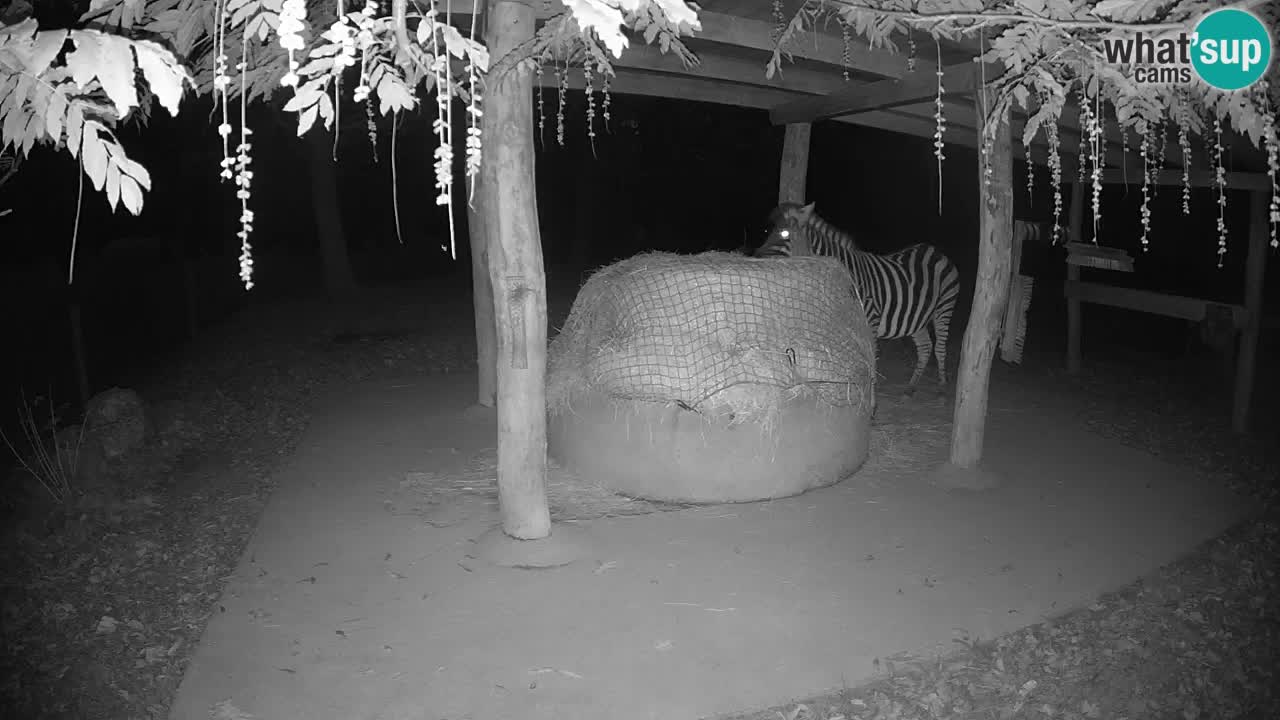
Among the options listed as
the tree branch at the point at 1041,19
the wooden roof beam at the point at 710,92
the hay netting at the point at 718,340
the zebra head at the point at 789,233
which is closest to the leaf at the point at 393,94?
the tree branch at the point at 1041,19

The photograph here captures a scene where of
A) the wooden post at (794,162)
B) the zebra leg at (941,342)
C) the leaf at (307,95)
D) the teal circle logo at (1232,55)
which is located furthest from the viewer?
the wooden post at (794,162)

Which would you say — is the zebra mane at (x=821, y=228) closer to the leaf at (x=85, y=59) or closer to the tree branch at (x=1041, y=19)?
the tree branch at (x=1041, y=19)

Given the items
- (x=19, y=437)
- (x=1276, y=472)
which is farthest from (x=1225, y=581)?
(x=19, y=437)

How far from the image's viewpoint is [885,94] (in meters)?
6.85

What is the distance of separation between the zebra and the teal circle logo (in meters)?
4.97

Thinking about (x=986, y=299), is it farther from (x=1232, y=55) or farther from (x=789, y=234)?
(x=1232, y=55)

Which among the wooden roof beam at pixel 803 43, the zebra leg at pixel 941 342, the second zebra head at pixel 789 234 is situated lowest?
the zebra leg at pixel 941 342

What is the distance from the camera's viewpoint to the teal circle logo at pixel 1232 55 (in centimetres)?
309

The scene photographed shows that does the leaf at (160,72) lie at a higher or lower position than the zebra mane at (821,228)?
higher

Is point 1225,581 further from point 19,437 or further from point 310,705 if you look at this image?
point 19,437

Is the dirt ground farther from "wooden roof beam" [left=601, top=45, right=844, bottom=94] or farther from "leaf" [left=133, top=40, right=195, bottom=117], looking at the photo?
"wooden roof beam" [left=601, top=45, right=844, bottom=94]

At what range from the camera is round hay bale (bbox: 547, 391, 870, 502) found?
5559mm

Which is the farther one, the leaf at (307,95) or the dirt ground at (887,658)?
the dirt ground at (887,658)

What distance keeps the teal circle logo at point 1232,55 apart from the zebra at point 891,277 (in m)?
4.97
